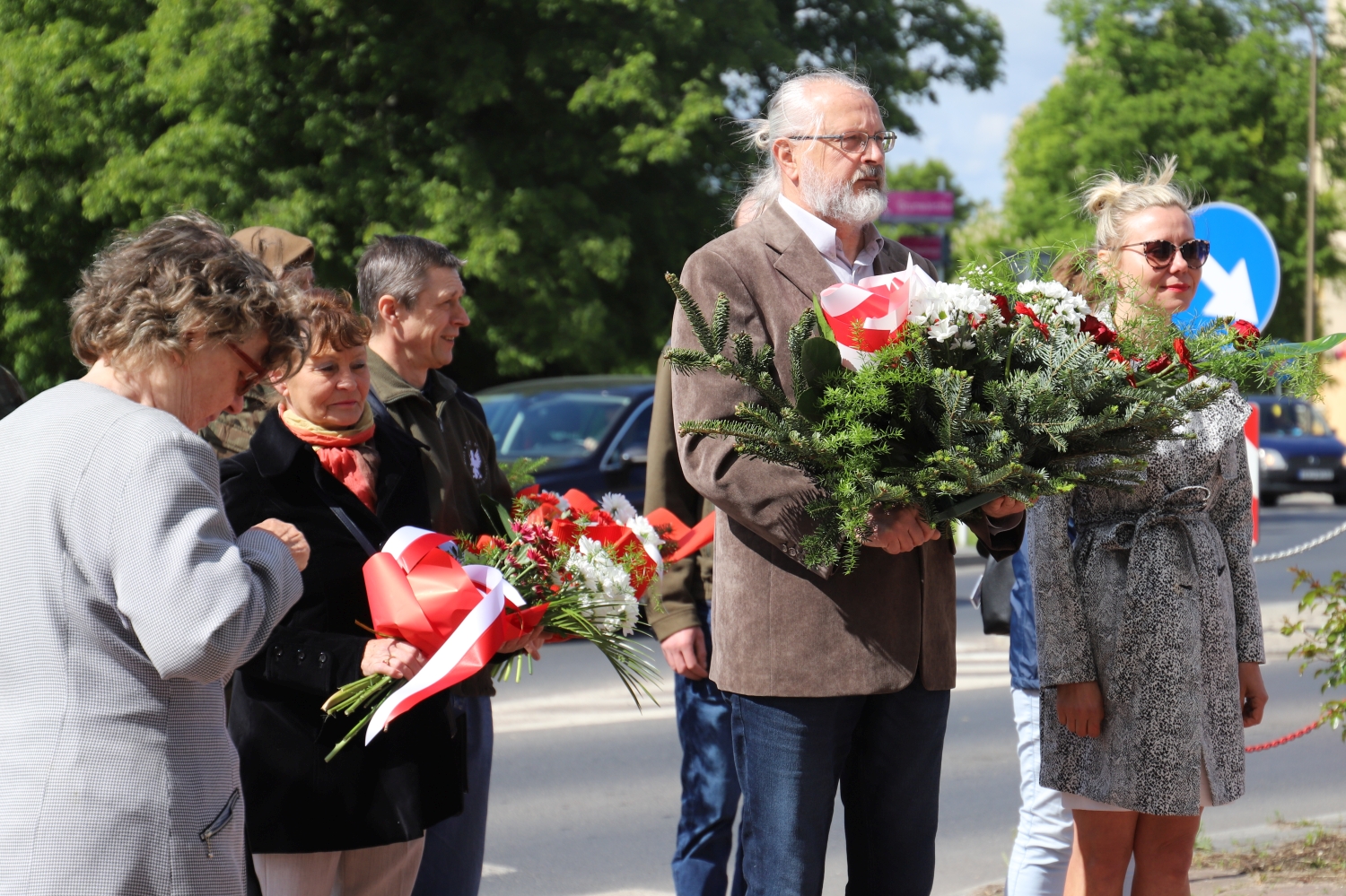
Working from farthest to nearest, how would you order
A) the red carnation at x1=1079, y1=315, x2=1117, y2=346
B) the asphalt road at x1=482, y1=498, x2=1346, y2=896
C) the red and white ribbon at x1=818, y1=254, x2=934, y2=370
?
the asphalt road at x1=482, y1=498, x2=1346, y2=896 → the red carnation at x1=1079, y1=315, x2=1117, y2=346 → the red and white ribbon at x1=818, y1=254, x2=934, y2=370

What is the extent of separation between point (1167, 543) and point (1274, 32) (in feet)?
108

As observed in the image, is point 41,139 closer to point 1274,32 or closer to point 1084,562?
point 1084,562

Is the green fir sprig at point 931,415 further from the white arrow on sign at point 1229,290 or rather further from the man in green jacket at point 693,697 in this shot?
the white arrow on sign at point 1229,290

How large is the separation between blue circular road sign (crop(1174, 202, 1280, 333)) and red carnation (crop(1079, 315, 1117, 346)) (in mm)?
3341

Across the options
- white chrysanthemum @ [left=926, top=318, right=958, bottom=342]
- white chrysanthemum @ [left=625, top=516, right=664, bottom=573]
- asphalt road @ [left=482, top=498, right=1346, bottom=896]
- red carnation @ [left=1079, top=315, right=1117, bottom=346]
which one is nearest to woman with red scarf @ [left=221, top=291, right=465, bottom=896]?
white chrysanthemum @ [left=625, top=516, right=664, bottom=573]

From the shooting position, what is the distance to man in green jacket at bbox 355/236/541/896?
11.3 feet

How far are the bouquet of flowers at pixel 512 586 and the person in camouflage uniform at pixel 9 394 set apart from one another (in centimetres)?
119

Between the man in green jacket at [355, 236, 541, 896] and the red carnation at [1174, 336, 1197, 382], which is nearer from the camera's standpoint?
the red carnation at [1174, 336, 1197, 382]

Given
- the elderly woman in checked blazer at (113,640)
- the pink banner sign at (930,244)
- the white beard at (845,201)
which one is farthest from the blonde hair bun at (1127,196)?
the pink banner sign at (930,244)

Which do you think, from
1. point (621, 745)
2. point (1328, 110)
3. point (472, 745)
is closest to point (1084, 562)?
point (472, 745)

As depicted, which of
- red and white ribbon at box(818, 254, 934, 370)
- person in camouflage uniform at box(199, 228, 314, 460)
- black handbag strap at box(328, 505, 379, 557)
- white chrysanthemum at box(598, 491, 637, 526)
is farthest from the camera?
white chrysanthemum at box(598, 491, 637, 526)

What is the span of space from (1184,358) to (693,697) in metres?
1.80

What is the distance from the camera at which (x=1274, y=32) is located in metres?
31.8

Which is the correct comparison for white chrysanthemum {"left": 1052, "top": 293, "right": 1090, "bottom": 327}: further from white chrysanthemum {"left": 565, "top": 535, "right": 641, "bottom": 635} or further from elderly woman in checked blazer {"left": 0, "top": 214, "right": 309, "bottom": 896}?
elderly woman in checked blazer {"left": 0, "top": 214, "right": 309, "bottom": 896}
